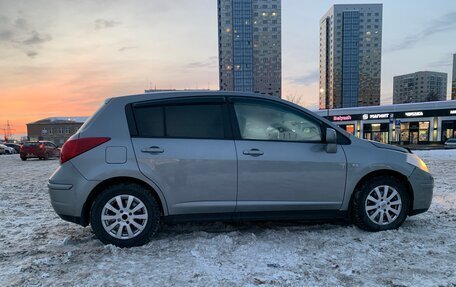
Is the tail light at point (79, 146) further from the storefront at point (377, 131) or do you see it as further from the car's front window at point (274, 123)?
the storefront at point (377, 131)

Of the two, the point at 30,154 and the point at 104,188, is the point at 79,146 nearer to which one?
the point at 104,188

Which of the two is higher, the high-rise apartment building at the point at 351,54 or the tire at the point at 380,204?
the high-rise apartment building at the point at 351,54

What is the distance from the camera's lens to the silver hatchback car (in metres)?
3.79

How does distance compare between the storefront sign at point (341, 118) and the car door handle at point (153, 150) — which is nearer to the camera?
the car door handle at point (153, 150)

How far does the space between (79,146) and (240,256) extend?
219 cm

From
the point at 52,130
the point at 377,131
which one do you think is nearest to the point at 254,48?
the point at 377,131

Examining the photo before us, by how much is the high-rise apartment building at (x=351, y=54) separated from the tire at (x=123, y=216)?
237ft

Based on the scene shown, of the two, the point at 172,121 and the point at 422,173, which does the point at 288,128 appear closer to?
the point at 172,121

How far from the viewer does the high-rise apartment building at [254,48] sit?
76750 mm

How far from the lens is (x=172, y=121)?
13.1 ft

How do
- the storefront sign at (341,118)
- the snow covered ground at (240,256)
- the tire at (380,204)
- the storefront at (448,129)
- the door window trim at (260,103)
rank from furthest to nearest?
the storefront sign at (341,118) → the storefront at (448,129) → the tire at (380,204) → the door window trim at (260,103) → the snow covered ground at (240,256)

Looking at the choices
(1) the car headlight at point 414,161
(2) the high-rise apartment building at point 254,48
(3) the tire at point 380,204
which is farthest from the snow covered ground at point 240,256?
(2) the high-rise apartment building at point 254,48

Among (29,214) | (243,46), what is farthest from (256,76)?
(29,214)

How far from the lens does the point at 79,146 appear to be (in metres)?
3.79
